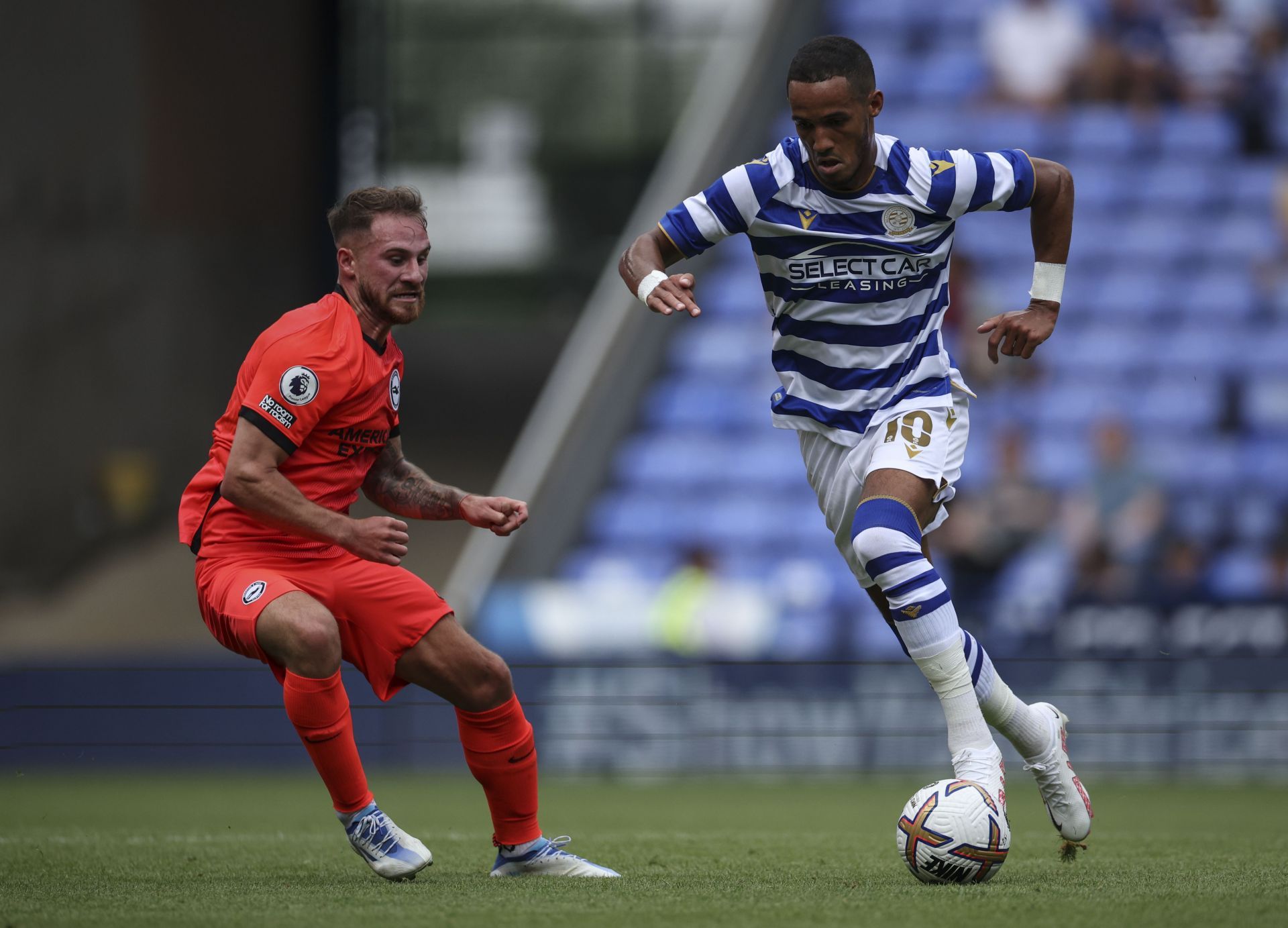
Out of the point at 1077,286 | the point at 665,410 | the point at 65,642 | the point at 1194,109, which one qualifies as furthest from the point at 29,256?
the point at 1194,109

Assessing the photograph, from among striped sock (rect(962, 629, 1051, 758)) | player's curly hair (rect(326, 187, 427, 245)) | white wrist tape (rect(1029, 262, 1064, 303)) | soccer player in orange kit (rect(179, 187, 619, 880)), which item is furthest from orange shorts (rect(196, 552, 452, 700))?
white wrist tape (rect(1029, 262, 1064, 303))

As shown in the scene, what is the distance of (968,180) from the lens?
543 cm

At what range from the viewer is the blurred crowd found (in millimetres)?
14953

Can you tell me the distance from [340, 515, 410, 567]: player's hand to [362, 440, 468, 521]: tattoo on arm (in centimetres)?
55

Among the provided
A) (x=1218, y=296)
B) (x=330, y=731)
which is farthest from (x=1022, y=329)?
(x=1218, y=296)

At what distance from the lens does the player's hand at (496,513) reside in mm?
5180

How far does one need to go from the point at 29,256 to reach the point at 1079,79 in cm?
961

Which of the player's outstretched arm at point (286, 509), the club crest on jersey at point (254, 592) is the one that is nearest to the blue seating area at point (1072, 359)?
the club crest on jersey at point (254, 592)

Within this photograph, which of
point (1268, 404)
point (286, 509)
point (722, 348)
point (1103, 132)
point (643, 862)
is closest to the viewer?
point (286, 509)

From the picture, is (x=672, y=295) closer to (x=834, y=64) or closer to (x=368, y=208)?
(x=834, y=64)

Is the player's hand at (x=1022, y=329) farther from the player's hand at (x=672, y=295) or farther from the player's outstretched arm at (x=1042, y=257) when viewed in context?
the player's hand at (x=672, y=295)

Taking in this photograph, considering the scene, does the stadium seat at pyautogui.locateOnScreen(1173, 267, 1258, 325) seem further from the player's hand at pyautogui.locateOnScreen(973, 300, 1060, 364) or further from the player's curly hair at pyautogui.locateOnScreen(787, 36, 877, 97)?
the player's curly hair at pyautogui.locateOnScreen(787, 36, 877, 97)

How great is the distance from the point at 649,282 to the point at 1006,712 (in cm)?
177

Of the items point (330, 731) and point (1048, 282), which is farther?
point (1048, 282)
